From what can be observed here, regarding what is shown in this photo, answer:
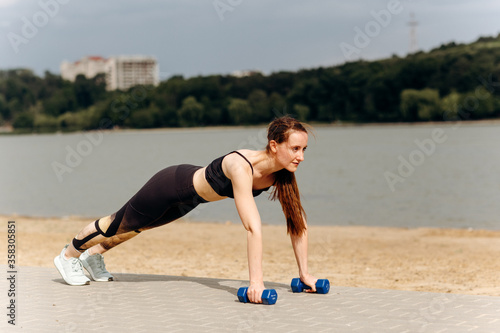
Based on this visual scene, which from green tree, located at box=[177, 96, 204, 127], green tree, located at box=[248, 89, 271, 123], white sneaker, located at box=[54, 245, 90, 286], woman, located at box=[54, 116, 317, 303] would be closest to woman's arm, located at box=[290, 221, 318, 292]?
woman, located at box=[54, 116, 317, 303]

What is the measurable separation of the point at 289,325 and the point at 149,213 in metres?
1.90

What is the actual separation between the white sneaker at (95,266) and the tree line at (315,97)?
275 feet

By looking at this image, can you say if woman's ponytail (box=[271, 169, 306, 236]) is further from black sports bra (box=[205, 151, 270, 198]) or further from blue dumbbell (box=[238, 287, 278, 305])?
blue dumbbell (box=[238, 287, 278, 305])

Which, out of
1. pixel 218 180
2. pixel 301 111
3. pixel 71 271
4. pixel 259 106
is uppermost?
pixel 259 106

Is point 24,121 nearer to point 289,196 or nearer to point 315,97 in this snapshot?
point 315,97

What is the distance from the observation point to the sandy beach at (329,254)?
10.3 m

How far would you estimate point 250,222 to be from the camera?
5.88 metres

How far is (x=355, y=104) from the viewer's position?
3999 inches

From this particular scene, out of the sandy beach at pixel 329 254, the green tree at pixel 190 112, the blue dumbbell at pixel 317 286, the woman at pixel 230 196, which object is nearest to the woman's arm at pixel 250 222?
the woman at pixel 230 196

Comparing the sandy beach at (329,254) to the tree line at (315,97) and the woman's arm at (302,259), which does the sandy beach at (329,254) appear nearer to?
the woman's arm at (302,259)

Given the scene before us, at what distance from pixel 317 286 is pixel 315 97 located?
95970mm

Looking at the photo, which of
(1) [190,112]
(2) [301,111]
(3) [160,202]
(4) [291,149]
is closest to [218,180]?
(3) [160,202]

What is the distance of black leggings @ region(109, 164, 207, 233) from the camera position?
20.4ft

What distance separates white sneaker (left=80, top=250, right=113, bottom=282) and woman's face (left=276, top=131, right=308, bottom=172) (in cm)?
225
